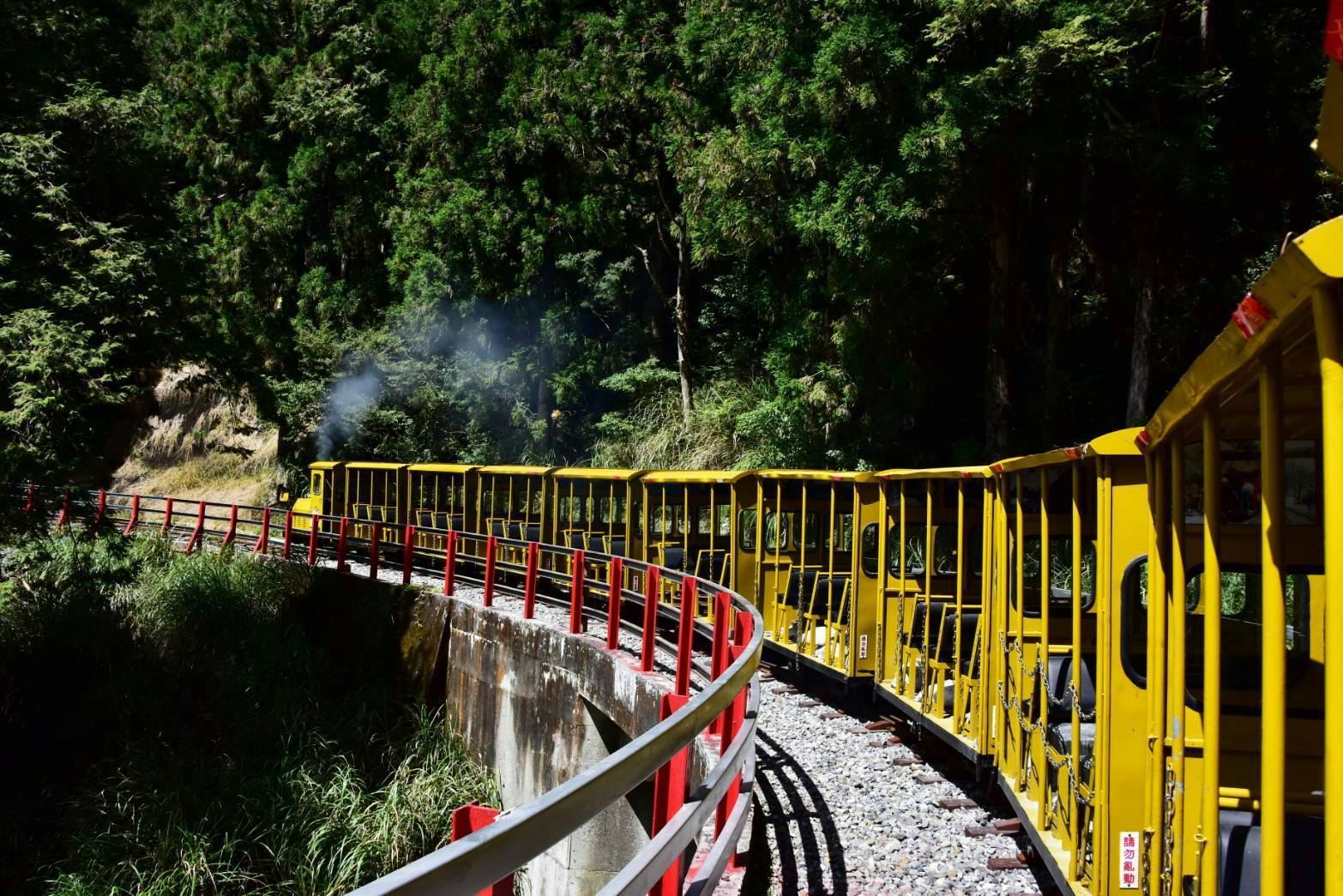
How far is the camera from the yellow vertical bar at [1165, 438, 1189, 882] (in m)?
3.79

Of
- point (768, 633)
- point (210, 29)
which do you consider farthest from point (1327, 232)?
point (210, 29)

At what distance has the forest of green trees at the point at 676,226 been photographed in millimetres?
15961

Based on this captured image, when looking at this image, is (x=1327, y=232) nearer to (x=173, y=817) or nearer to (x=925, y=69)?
(x=173, y=817)

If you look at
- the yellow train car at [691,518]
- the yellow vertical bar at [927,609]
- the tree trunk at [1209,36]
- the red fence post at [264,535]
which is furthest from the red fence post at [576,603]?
the tree trunk at [1209,36]

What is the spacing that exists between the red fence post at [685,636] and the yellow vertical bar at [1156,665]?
3.79 m

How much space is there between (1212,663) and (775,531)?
9795 mm

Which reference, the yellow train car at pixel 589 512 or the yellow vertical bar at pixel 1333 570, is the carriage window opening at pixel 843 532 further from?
the yellow vertical bar at pixel 1333 570

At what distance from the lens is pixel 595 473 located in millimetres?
17141

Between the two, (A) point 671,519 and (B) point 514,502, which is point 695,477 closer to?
(A) point 671,519

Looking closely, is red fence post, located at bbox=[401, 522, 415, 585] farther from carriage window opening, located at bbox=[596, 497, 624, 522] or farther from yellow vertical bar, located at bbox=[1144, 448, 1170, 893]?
yellow vertical bar, located at bbox=[1144, 448, 1170, 893]

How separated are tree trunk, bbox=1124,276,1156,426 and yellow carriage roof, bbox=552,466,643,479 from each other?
25.8ft

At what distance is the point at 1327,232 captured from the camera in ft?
7.05

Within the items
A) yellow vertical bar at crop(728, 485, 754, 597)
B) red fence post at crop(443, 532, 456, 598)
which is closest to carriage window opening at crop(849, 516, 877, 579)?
yellow vertical bar at crop(728, 485, 754, 597)

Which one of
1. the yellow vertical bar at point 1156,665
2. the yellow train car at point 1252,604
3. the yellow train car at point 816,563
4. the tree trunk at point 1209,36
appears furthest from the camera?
the tree trunk at point 1209,36
